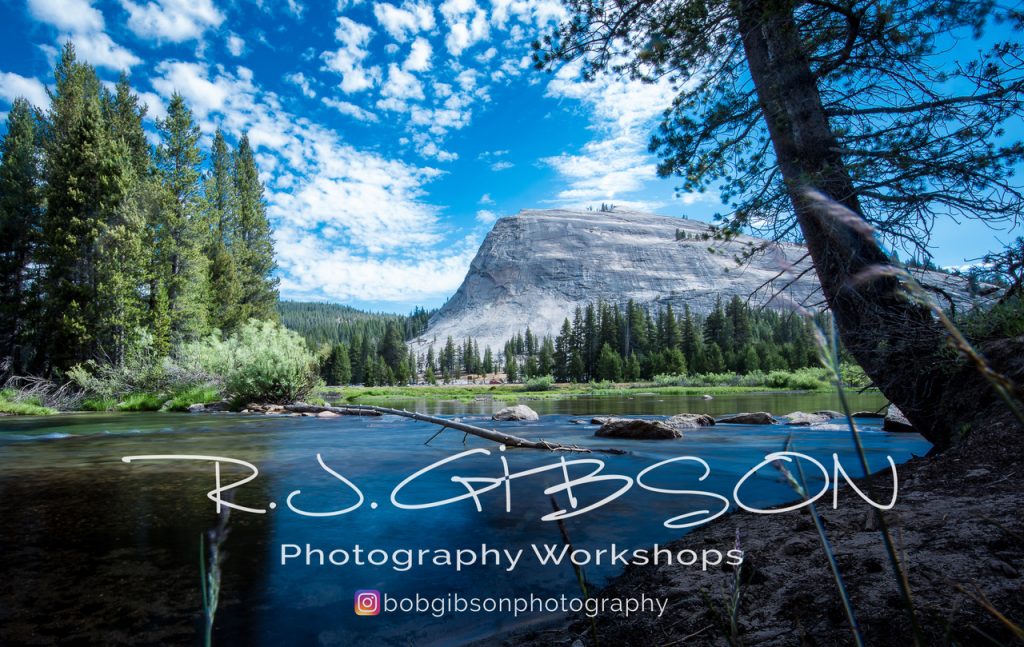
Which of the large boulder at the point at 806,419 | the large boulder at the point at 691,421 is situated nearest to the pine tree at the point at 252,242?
the large boulder at the point at 691,421

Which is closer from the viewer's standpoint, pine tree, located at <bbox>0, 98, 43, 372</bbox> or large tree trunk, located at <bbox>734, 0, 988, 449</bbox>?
large tree trunk, located at <bbox>734, 0, 988, 449</bbox>

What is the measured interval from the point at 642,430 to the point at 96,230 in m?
24.4

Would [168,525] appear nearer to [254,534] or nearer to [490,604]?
[254,534]

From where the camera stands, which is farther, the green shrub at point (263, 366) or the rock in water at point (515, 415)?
the green shrub at point (263, 366)

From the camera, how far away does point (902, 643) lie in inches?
68.8

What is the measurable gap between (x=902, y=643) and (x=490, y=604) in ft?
6.69

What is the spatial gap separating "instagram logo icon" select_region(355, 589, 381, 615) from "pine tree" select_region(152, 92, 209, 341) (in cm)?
2545

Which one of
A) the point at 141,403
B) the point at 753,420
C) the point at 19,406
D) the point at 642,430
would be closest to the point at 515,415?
the point at 642,430

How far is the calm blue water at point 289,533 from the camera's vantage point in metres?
2.77

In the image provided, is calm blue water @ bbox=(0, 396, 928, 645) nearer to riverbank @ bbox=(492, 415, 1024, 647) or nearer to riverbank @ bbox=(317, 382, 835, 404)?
riverbank @ bbox=(492, 415, 1024, 647)

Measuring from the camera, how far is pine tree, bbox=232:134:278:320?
33.4m

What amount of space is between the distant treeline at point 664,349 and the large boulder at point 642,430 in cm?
5856

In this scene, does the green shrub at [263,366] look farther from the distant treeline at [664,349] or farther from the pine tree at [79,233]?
the distant treeline at [664,349]

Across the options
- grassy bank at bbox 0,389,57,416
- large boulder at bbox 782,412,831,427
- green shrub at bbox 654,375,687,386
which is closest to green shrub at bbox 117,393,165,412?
grassy bank at bbox 0,389,57,416
